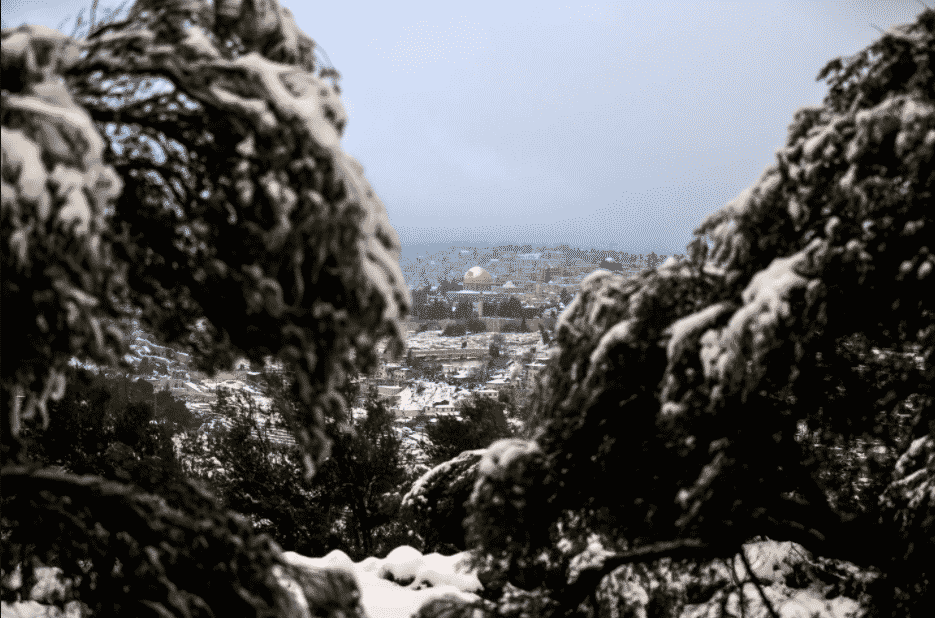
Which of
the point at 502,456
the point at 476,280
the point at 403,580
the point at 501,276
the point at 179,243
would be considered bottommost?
the point at 501,276

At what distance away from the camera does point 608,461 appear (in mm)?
4070

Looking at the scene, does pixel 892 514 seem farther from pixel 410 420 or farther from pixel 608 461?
pixel 410 420

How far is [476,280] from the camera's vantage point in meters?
130

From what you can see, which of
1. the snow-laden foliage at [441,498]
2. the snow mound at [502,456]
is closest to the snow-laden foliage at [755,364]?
the snow mound at [502,456]

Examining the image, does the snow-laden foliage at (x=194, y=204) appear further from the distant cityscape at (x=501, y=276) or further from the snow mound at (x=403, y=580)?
the distant cityscape at (x=501, y=276)

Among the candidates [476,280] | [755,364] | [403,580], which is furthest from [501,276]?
[755,364]

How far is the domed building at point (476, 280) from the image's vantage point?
129625 millimetres

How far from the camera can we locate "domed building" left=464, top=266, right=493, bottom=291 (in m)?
130

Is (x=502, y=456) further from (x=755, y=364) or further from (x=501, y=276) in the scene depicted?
(x=501, y=276)

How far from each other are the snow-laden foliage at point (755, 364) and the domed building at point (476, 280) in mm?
123496

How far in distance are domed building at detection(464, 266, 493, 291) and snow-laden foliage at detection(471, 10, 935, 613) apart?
12350cm

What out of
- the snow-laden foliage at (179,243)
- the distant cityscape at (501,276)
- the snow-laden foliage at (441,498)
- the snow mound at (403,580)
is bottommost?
the distant cityscape at (501,276)

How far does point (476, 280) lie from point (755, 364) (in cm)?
12655

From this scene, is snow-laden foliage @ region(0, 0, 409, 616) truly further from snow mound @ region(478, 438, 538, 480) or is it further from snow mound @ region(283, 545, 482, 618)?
snow mound @ region(283, 545, 482, 618)
